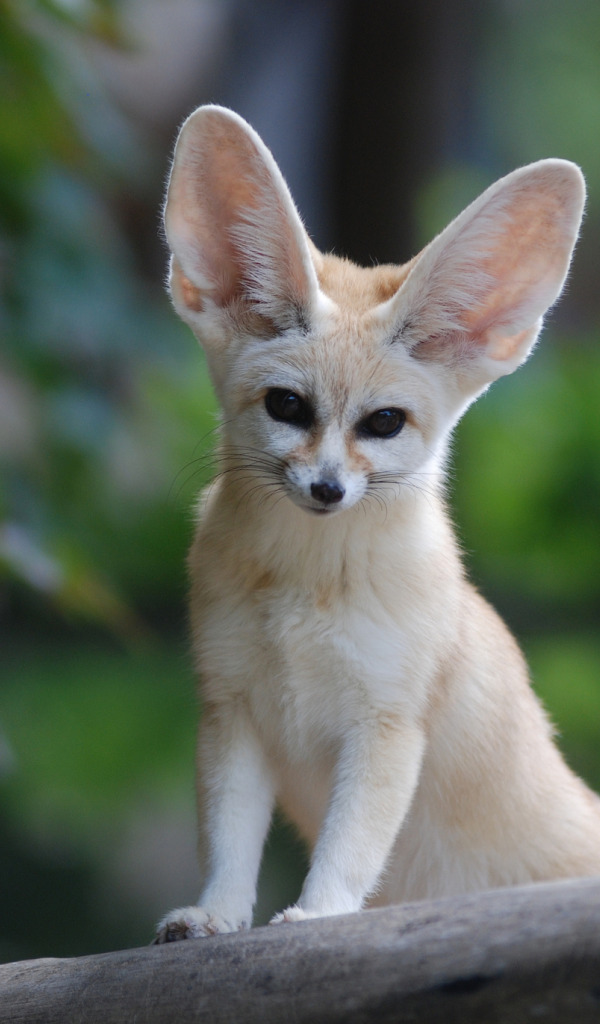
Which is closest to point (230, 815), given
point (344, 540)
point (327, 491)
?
point (344, 540)

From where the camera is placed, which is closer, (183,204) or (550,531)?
(183,204)

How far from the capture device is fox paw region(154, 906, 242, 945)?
6.84 feet

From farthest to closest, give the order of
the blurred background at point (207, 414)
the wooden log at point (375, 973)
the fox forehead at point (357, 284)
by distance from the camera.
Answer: the blurred background at point (207, 414), the fox forehead at point (357, 284), the wooden log at point (375, 973)

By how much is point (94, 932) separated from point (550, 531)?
307cm

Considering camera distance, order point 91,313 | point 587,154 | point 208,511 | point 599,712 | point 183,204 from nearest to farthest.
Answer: point 183,204 < point 208,511 < point 91,313 < point 599,712 < point 587,154

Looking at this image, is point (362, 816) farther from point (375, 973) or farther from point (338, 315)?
point (338, 315)

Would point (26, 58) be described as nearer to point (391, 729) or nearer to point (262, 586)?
point (262, 586)

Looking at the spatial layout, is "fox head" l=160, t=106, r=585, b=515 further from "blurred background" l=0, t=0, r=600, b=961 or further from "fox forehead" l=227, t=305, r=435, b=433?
"blurred background" l=0, t=0, r=600, b=961

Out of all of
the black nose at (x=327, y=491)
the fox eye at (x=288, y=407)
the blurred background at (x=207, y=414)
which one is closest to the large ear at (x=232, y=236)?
the fox eye at (x=288, y=407)

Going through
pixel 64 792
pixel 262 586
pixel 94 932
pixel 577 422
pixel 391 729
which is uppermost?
pixel 262 586

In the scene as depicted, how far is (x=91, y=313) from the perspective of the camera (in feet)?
12.2

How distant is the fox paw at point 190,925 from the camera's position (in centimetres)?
208

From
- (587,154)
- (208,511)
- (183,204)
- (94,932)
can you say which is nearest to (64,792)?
(94,932)

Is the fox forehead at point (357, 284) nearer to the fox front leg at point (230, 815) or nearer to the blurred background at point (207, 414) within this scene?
the fox front leg at point (230, 815)
